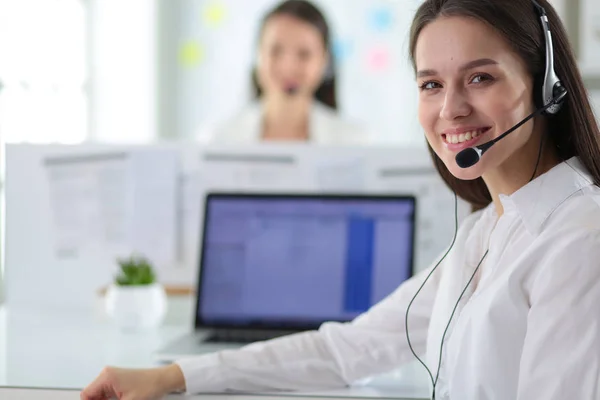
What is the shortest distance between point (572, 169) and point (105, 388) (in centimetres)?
66

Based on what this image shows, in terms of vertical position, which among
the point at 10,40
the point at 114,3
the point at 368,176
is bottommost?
the point at 368,176

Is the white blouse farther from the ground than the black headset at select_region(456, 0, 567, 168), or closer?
closer

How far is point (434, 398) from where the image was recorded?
3.61 ft

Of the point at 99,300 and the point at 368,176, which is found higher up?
the point at 368,176

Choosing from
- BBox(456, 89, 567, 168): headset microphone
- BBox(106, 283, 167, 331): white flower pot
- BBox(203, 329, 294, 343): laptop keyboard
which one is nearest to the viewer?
BBox(456, 89, 567, 168): headset microphone

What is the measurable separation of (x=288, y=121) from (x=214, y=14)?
1.71 m

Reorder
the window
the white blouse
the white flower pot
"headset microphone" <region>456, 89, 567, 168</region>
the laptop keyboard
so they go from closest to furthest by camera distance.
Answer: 1. the white blouse
2. "headset microphone" <region>456, 89, 567, 168</region>
3. the laptop keyboard
4. the white flower pot
5. the window

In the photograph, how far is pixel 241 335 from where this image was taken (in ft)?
5.09

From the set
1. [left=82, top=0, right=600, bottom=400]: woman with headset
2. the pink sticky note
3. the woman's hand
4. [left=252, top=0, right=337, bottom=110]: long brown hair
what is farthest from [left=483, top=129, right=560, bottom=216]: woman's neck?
the pink sticky note

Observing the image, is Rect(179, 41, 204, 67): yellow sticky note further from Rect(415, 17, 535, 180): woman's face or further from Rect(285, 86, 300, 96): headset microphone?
Rect(415, 17, 535, 180): woman's face

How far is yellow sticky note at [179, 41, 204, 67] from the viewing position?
4.61 m

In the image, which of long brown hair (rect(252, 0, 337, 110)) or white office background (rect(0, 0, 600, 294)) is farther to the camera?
white office background (rect(0, 0, 600, 294))

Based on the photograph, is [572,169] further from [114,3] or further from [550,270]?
[114,3]

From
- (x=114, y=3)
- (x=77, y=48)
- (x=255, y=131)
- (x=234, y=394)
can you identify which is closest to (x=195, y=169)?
(x=234, y=394)
